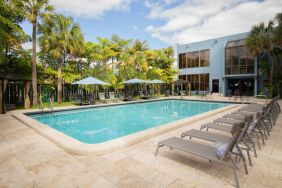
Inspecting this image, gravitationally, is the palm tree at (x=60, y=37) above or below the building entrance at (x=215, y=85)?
above

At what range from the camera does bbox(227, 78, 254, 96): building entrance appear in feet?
72.8

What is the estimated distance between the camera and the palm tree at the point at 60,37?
13742 millimetres

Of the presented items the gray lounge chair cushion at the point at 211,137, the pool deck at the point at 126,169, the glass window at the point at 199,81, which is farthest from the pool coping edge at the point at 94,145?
the glass window at the point at 199,81

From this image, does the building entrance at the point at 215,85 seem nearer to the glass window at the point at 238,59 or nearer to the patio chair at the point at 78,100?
the glass window at the point at 238,59

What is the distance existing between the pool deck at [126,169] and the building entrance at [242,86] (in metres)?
20.1

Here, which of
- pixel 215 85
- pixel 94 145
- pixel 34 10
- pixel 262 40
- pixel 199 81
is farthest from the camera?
pixel 199 81

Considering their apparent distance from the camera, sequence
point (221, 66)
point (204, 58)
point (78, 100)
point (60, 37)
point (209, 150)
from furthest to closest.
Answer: point (204, 58) < point (221, 66) < point (78, 100) < point (60, 37) < point (209, 150)

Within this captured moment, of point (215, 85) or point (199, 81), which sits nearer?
point (215, 85)

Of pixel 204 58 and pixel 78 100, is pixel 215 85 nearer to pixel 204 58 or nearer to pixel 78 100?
pixel 204 58

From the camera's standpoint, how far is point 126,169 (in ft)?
11.4

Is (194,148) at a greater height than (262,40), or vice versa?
(262,40)

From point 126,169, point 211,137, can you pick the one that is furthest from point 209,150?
point 126,169

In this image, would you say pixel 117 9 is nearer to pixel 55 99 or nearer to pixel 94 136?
pixel 55 99

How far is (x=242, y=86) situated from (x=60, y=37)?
71.2 ft
